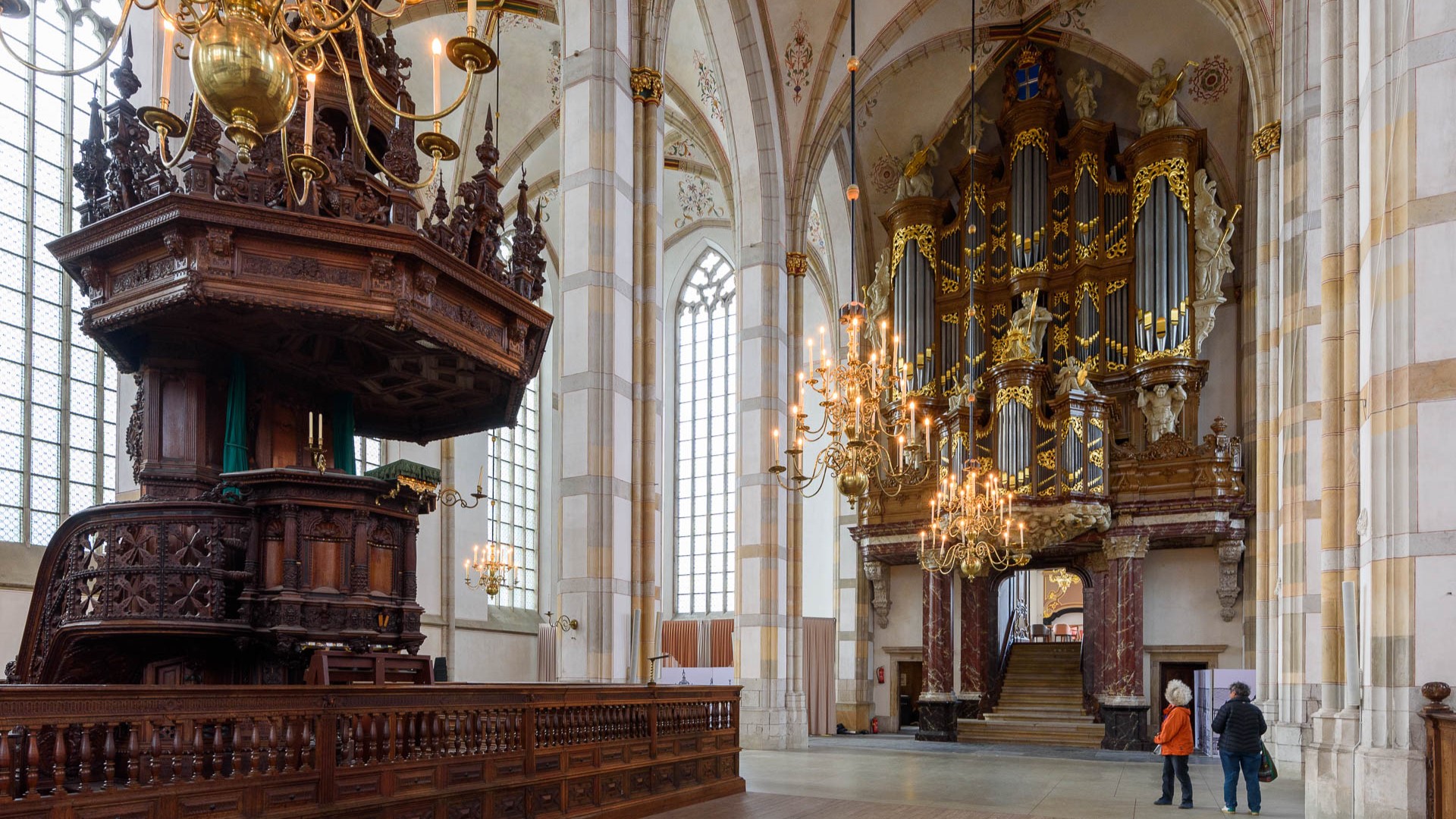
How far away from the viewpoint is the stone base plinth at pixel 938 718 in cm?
1883

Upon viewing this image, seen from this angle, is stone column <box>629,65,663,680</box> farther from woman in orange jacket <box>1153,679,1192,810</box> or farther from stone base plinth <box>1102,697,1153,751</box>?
stone base plinth <box>1102,697,1153,751</box>

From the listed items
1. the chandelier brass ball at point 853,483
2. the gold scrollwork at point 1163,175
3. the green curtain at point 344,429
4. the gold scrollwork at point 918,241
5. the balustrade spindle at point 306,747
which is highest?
the gold scrollwork at point 1163,175

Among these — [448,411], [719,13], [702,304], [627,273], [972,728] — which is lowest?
[972,728]

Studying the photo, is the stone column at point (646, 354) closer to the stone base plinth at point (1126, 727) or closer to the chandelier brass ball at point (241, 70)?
the stone base plinth at point (1126, 727)

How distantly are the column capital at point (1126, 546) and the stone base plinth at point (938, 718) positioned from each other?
3721mm

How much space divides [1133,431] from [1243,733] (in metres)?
9.76

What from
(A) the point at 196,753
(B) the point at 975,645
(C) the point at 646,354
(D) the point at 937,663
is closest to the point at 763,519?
(D) the point at 937,663

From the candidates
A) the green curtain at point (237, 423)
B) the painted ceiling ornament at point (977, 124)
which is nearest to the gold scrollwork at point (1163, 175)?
the painted ceiling ornament at point (977, 124)

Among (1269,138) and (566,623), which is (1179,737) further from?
(1269,138)

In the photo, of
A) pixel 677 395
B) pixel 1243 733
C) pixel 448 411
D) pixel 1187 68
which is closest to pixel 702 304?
pixel 677 395

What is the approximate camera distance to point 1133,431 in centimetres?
1861

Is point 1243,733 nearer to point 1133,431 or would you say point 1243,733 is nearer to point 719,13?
point 1133,431

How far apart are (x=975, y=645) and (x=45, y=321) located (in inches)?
578

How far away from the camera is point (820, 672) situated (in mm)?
21719
